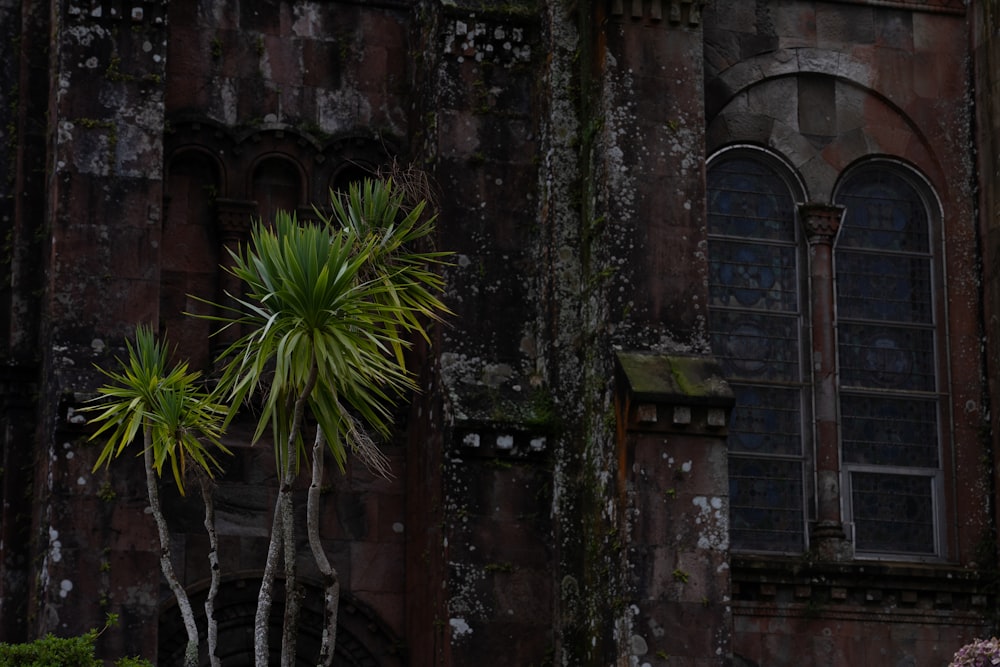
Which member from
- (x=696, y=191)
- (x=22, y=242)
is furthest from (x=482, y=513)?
(x=22, y=242)

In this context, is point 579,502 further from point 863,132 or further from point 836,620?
point 863,132

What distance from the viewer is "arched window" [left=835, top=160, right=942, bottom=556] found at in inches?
920

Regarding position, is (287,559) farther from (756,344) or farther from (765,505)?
(756,344)

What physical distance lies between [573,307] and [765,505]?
10.1 feet

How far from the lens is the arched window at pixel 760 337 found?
22969 mm

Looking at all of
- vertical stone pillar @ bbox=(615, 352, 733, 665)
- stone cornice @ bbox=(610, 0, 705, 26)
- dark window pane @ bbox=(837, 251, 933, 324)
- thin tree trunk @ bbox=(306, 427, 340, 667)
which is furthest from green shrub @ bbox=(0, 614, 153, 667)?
dark window pane @ bbox=(837, 251, 933, 324)

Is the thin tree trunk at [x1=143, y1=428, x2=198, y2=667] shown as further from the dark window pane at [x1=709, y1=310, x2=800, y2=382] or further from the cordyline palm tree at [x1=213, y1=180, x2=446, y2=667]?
the dark window pane at [x1=709, y1=310, x2=800, y2=382]

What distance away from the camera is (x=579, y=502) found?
843 inches

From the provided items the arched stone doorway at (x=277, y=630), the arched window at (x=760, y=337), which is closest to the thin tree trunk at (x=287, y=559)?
the arched stone doorway at (x=277, y=630)

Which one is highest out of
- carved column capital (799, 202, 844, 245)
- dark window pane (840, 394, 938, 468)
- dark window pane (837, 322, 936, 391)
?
carved column capital (799, 202, 844, 245)

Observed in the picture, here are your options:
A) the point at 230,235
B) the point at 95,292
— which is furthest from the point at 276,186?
the point at 95,292

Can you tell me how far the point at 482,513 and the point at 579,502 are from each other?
3.04ft

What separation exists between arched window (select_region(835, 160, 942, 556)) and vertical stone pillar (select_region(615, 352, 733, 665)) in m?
3.11

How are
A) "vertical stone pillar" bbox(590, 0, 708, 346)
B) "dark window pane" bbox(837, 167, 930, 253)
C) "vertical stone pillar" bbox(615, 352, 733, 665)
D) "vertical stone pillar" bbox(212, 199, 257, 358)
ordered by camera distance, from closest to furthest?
"vertical stone pillar" bbox(615, 352, 733, 665) → "vertical stone pillar" bbox(590, 0, 708, 346) → "vertical stone pillar" bbox(212, 199, 257, 358) → "dark window pane" bbox(837, 167, 930, 253)
